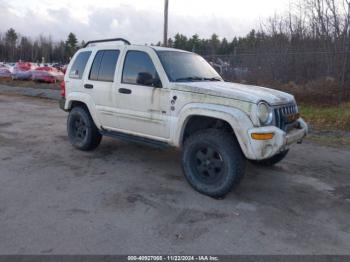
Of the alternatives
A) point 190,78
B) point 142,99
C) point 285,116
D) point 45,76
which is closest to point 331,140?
point 285,116

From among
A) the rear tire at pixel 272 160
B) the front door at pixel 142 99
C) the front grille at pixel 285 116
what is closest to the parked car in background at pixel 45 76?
the front door at pixel 142 99

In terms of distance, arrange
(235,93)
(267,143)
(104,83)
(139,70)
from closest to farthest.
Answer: (267,143)
(235,93)
(139,70)
(104,83)

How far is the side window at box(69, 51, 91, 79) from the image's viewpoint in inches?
251

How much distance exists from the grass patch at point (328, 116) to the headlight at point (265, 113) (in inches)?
216

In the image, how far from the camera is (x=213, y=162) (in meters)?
4.59

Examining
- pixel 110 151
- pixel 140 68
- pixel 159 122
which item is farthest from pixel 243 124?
pixel 110 151

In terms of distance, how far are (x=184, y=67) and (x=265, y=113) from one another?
164cm

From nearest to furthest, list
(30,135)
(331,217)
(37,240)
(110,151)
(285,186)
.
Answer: (37,240)
(331,217)
(285,186)
(110,151)
(30,135)

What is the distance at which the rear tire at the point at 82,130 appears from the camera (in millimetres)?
6355

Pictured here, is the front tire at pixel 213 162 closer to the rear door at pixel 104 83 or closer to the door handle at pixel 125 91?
the door handle at pixel 125 91

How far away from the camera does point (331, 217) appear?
405cm

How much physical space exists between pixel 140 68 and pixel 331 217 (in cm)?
329

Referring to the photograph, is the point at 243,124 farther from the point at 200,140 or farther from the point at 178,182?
the point at 178,182

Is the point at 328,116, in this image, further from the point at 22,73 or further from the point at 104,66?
the point at 22,73
